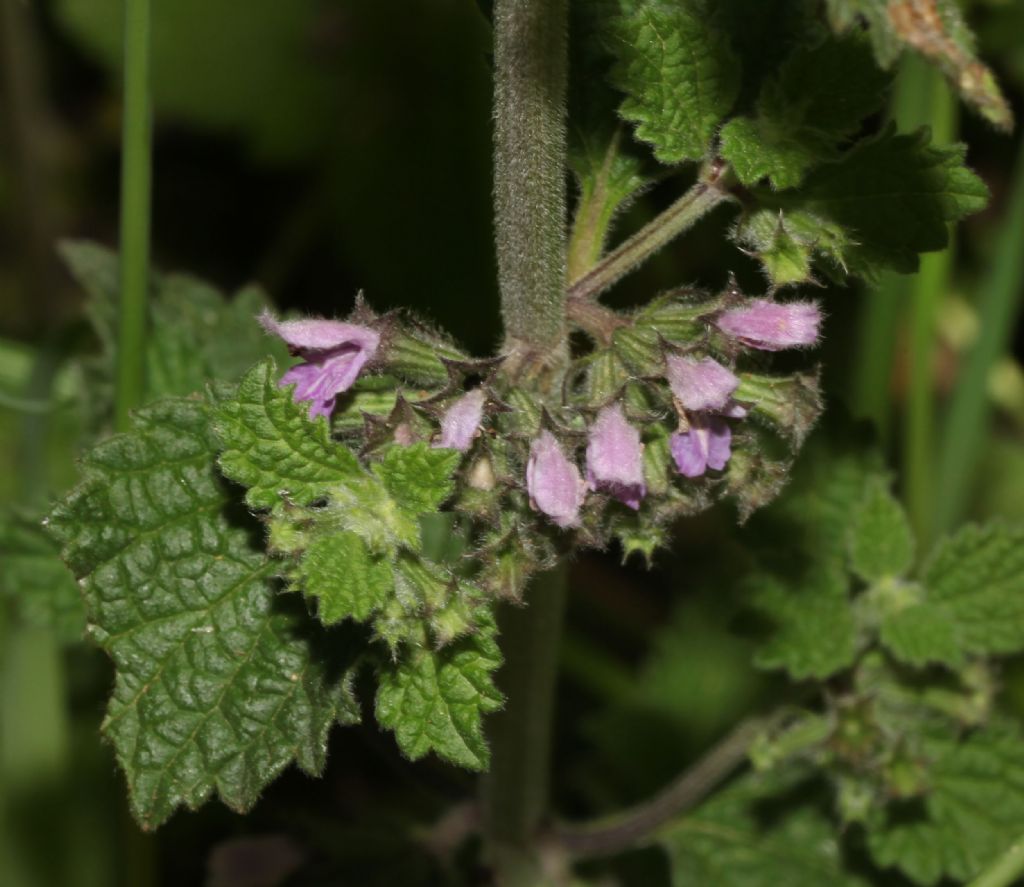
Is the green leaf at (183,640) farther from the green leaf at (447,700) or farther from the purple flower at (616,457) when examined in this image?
the purple flower at (616,457)

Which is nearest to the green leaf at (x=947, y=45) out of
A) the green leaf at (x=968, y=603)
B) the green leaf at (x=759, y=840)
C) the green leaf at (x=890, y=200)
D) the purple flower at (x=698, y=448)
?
the green leaf at (x=890, y=200)

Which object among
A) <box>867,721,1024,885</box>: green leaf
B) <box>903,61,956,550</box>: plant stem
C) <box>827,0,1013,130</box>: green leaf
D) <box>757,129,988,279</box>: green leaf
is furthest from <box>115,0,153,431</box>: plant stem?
<box>903,61,956,550</box>: plant stem

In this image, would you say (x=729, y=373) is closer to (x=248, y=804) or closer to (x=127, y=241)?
(x=248, y=804)

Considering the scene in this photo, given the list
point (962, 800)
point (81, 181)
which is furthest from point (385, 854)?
point (81, 181)

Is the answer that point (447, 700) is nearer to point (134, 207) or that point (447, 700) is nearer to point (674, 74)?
point (674, 74)

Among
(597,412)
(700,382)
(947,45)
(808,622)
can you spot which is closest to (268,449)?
(597,412)

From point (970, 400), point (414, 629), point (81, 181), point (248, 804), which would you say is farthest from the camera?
point (81, 181)
